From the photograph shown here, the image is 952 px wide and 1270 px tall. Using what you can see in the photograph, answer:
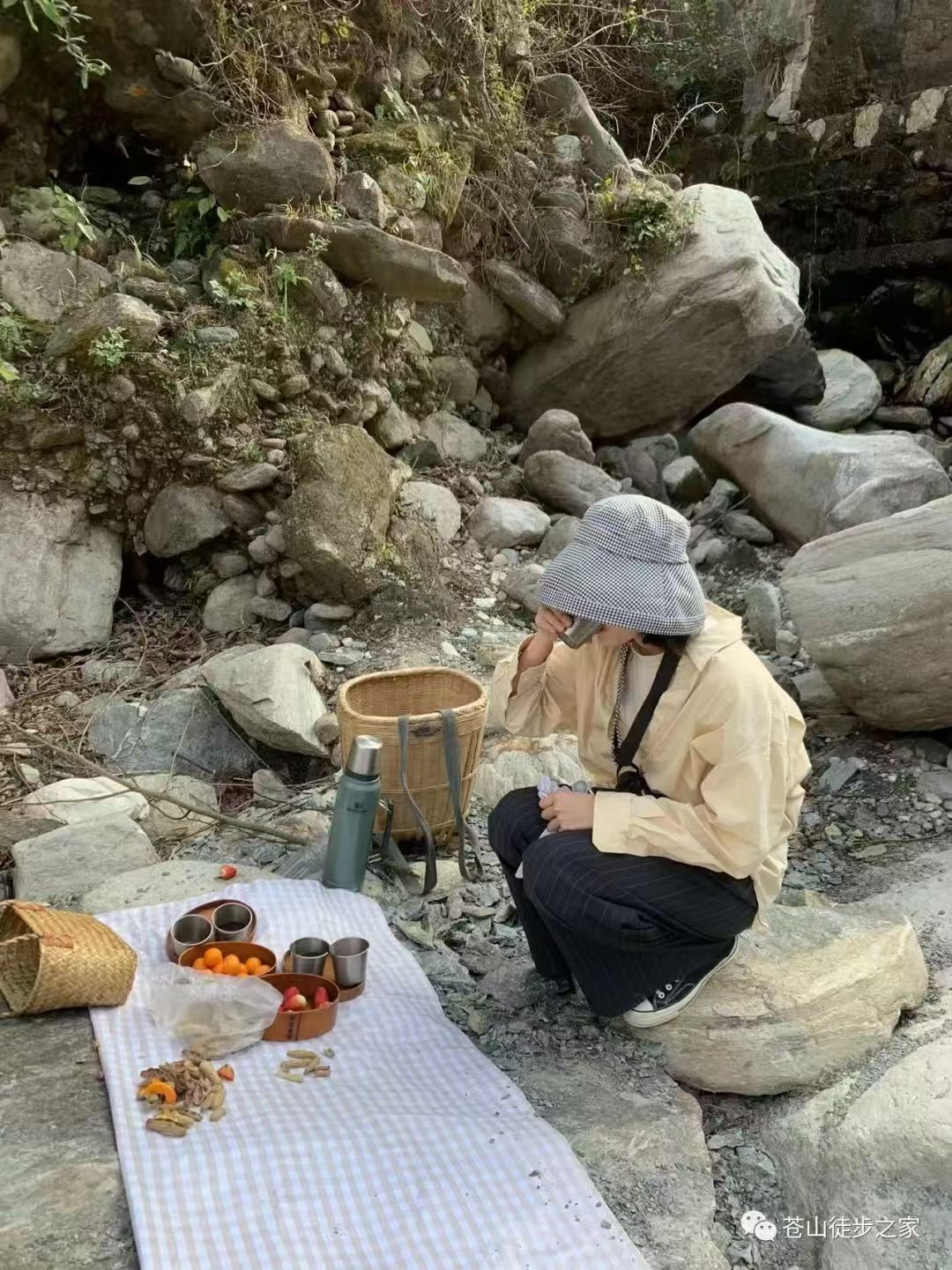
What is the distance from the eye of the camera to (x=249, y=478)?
17.7 feet

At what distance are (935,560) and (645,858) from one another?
7.06 ft

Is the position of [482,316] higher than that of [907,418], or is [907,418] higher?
[482,316]

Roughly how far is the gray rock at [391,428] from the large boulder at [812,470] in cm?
207

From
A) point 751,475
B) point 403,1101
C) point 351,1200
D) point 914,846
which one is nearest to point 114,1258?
point 351,1200

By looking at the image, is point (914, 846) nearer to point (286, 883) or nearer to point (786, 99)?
point (286, 883)

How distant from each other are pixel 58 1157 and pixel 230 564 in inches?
150

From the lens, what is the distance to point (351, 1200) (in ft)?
6.59

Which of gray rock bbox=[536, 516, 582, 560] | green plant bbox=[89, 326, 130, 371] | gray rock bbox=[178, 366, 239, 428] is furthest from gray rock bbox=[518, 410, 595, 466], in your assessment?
green plant bbox=[89, 326, 130, 371]

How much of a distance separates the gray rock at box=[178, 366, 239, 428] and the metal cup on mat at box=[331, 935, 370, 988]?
350 cm

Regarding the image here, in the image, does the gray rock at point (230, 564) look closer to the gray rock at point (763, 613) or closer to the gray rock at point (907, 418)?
the gray rock at point (763, 613)

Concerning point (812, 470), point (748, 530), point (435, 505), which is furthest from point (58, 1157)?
point (812, 470)

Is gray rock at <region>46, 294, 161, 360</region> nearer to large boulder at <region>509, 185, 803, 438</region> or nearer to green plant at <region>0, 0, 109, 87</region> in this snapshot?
green plant at <region>0, 0, 109, 87</region>

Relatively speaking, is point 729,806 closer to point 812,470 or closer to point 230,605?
point 230,605

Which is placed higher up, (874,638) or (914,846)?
(874,638)
